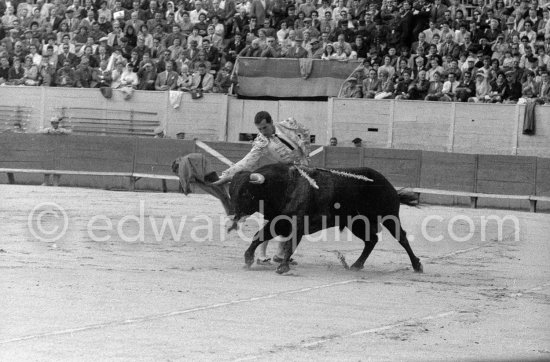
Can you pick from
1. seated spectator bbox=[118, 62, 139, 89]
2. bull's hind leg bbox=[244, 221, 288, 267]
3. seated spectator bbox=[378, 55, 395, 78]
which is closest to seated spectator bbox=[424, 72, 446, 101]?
seated spectator bbox=[378, 55, 395, 78]

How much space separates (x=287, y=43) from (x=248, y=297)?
540 inches

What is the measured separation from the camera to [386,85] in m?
21.1

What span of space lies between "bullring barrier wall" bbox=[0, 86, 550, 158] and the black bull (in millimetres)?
9751

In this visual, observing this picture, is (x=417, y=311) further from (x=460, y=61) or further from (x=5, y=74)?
(x=5, y=74)

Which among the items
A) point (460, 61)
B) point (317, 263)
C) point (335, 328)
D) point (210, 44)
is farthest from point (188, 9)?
point (335, 328)

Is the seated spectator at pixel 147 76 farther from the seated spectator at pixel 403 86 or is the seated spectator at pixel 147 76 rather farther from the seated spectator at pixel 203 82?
the seated spectator at pixel 403 86

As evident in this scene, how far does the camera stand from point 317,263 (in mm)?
11539

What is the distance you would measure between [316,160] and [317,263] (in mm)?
9242

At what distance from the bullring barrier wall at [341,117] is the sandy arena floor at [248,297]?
5.67 meters

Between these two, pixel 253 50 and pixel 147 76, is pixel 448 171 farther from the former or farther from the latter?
pixel 147 76

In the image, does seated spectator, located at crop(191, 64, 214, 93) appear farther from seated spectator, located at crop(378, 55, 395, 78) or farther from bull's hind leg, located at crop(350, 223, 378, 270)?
bull's hind leg, located at crop(350, 223, 378, 270)

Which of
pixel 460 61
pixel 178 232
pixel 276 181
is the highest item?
pixel 460 61

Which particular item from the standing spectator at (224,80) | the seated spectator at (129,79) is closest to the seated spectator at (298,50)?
the standing spectator at (224,80)

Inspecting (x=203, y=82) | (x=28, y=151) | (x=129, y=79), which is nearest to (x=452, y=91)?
(x=203, y=82)
